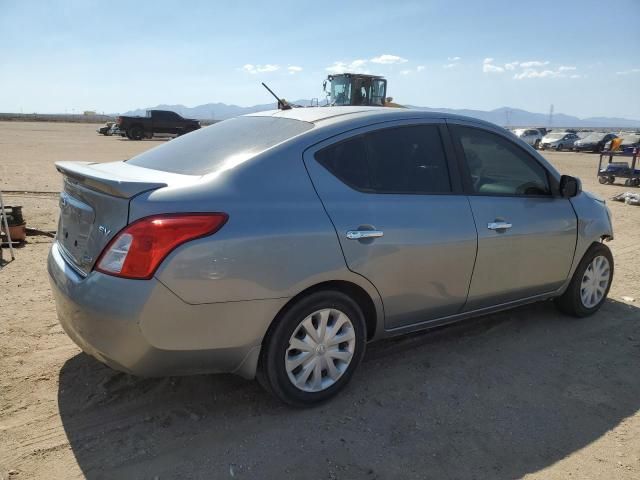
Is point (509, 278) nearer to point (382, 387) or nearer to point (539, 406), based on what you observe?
point (539, 406)

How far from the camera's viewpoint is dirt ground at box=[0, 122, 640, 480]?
254 centimetres

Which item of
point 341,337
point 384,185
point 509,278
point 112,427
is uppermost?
point 384,185

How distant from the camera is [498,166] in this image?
379 cm

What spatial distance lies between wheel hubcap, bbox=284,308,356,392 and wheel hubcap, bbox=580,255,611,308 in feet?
8.06

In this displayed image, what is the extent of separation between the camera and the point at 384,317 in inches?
126

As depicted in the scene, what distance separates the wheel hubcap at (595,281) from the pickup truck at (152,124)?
30.8m

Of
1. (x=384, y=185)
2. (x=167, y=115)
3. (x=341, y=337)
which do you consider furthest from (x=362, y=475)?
(x=167, y=115)

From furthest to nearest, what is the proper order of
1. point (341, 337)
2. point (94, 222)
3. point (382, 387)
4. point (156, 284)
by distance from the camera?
point (382, 387) → point (341, 337) → point (94, 222) → point (156, 284)

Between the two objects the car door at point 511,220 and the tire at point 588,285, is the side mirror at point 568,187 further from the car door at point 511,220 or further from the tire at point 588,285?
the tire at point 588,285

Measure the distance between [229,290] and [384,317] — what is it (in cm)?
109

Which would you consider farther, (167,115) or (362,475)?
(167,115)

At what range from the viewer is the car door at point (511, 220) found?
3549mm

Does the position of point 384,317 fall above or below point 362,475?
above

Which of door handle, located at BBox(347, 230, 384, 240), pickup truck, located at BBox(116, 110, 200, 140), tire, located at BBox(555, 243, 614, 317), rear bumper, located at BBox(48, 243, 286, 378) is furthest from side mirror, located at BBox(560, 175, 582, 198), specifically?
pickup truck, located at BBox(116, 110, 200, 140)
